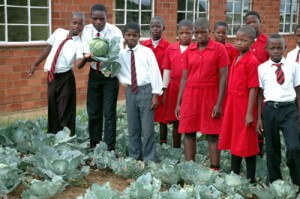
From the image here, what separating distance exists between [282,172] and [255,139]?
604 mm

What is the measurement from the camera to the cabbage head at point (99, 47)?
17.2 feet

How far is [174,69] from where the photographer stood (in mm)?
5930

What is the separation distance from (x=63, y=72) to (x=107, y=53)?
0.87 meters

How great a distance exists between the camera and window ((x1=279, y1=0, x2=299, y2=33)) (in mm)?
15820

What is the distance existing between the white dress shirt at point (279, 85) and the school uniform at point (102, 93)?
5.79ft

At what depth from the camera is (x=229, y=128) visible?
16.3 feet

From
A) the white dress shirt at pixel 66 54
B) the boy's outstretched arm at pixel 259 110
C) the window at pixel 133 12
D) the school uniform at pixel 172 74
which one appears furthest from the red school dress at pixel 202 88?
the window at pixel 133 12

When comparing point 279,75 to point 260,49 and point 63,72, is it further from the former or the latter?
point 63,72

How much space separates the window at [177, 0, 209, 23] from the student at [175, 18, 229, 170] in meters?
6.81

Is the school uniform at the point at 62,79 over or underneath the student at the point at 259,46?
underneath

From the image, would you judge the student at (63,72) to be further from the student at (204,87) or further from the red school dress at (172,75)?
the student at (204,87)

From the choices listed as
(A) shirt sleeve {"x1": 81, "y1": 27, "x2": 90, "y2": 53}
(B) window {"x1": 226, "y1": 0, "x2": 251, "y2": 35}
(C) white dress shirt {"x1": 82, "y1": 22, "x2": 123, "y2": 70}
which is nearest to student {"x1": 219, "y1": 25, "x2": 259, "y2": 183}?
(C) white dress shirt {"x1": 82, "y1": 22, "x2": 123, "y2": 70}

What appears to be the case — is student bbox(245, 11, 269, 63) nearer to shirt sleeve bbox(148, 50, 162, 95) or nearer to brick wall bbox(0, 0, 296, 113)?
shirt sleeve bbox(148, 50, 162, 95)

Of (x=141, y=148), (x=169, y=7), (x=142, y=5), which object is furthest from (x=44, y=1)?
(x=141, y=148)
